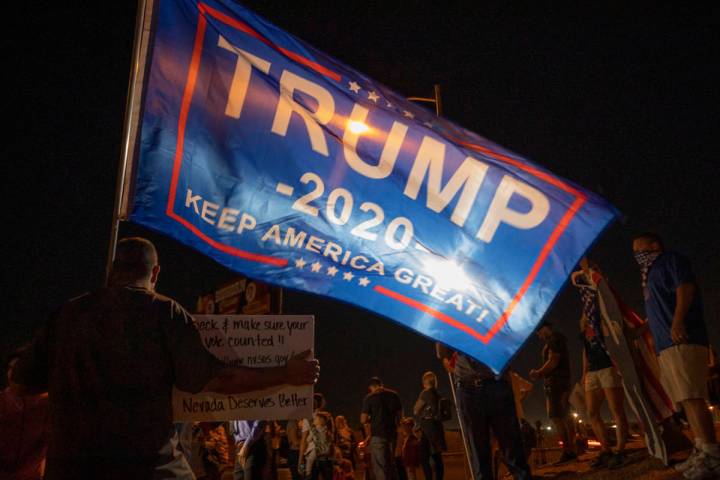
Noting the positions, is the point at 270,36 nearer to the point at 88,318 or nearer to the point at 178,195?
the point at 178,195

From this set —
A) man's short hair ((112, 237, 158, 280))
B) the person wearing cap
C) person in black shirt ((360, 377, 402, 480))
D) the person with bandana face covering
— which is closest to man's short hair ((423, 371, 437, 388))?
person in black shirt ((360, 377, 402, 480))

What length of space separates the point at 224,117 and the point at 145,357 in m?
2.14

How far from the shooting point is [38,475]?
170 inches

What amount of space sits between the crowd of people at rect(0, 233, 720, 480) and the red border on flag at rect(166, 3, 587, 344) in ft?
3.08

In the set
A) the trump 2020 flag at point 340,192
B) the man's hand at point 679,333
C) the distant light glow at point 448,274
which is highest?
the trump 2020 flag at point 340,192

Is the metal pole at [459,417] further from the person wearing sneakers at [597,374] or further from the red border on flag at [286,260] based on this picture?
the person wearing sneakers at [597,374]

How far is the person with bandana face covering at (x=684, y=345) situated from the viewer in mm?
5023

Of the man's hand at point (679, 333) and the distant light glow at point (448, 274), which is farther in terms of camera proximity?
the man's hand at point (679, 333)

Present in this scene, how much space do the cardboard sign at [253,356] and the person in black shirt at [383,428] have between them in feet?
22.2

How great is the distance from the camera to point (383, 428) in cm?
990

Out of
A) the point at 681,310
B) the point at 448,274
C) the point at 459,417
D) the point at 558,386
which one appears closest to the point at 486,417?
the point at 459,417

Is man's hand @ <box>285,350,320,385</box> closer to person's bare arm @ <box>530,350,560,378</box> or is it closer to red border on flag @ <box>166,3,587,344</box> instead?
red border on flag @ <box>166,3,587,344</box>

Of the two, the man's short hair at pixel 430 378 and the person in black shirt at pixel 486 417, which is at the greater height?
the man's short hair at pixel 430 378

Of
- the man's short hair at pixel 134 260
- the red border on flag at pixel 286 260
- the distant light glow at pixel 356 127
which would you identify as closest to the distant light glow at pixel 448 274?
the red border on flag at pixel 286 260
